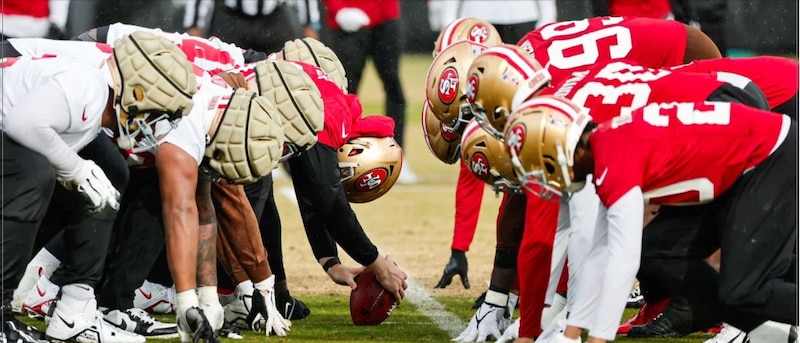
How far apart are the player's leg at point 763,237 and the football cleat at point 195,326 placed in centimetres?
202

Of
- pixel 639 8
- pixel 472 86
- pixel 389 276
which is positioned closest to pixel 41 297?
pixel 389 276

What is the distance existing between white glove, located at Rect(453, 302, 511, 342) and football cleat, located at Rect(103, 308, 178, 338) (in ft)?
4.30

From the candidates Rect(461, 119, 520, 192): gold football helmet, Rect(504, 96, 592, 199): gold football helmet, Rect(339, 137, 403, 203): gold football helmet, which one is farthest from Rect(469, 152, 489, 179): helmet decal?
Rect(339, 137, 403, 203): gold football helmet

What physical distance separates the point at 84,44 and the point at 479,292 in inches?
110

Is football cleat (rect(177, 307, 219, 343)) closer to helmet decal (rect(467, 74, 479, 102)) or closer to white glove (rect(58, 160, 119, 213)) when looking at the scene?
white glove (rect(58, 160, 119, 213))

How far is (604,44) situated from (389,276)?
5.11 feet

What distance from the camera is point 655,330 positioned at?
20.2 feet

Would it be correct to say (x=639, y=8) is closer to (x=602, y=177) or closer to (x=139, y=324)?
(x=139, y=324)

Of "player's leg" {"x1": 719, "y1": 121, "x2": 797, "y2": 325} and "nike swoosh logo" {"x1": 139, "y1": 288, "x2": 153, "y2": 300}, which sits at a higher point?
"player's leg" {"x1": 719, "y1": 121, "x2": 797, "y2": 325}

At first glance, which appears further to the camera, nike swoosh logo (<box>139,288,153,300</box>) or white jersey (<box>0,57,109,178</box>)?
nike swoosh logo (<box>139,288,153,300</box>)

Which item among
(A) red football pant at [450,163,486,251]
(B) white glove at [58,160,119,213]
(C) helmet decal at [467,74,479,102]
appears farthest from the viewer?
(A) red football pant at [450,163,486,251]

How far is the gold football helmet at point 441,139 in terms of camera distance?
6387 mm

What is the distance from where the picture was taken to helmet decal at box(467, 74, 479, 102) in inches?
221

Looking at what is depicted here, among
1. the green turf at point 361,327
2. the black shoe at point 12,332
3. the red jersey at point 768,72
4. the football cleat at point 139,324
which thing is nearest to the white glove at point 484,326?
the green turf at point 361,327
